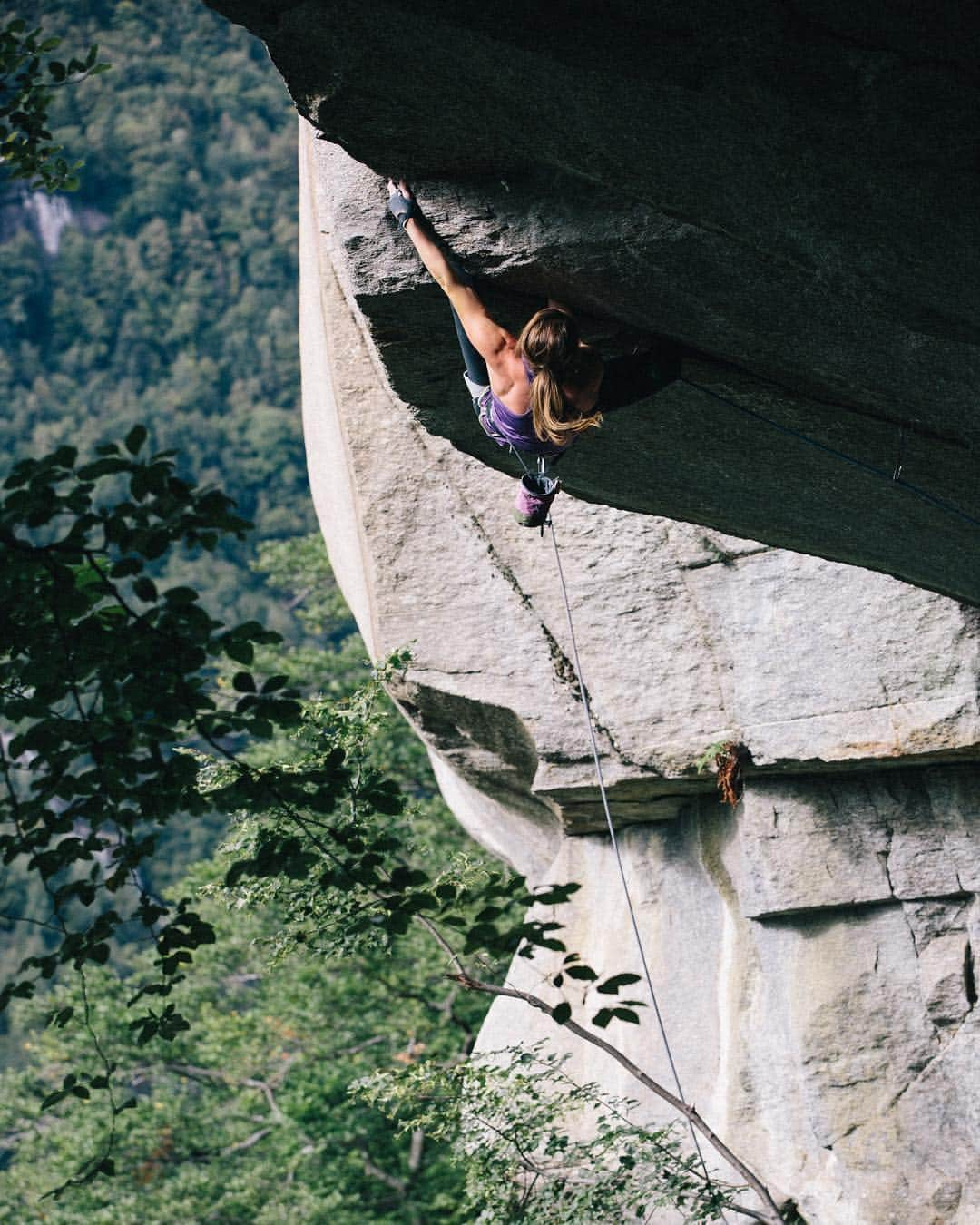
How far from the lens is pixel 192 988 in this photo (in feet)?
53.6

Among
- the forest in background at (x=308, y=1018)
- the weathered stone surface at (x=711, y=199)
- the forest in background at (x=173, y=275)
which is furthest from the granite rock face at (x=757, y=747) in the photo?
the forest in background at (x=173, y=275)

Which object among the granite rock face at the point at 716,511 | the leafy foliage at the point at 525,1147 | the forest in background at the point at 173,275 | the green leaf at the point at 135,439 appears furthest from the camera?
the forest in background at the point at 173,275

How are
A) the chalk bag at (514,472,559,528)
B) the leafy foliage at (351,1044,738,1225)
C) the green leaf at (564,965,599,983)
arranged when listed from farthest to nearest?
1. the leafy foliage at (351,1044,738,1225)
2. the chalk bag at (514,472,559,528)
3. the green leaf at (564,965,599,983)

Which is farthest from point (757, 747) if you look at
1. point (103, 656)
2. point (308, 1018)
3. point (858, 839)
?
point (308, 1018)

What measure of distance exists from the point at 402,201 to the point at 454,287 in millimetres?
287

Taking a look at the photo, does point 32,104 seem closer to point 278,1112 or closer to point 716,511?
point 716,511

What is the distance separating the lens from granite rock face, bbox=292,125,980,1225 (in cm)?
631

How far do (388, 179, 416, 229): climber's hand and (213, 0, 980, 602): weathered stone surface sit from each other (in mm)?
62

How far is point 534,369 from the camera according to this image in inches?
141

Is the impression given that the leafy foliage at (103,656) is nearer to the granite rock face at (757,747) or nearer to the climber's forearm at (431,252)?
the climber's forearm at (431,252)

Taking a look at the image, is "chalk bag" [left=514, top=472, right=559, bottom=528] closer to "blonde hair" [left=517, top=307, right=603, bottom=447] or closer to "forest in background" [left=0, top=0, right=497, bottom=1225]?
"blonde hair" [left=517, top=307, right=603, bottom=447]

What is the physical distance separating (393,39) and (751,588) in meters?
3.82

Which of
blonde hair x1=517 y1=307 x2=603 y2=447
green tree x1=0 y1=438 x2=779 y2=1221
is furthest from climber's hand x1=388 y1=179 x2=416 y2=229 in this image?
green tree x1=0 y1=438 x2=779 y2=1221

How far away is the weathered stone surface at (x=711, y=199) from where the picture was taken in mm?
2977
